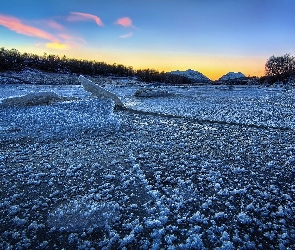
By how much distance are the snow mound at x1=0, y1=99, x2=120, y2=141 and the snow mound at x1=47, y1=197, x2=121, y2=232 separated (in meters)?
1.61

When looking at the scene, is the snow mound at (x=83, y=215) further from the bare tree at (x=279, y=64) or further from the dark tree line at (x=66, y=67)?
the bare tree at (x=279, y=64)

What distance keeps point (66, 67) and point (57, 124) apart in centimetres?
2507

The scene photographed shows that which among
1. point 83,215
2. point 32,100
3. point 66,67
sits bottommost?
point 83,215

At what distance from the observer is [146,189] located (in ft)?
5.76

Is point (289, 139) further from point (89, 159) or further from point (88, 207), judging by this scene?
point (88, 207)

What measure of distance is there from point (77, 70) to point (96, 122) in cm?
2451

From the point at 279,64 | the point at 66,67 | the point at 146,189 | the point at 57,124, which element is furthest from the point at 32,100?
the point at 279,64

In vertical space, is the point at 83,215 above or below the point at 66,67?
below

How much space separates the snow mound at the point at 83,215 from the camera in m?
1.37

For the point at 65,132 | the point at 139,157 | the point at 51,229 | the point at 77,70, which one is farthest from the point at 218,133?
the point at 77,70

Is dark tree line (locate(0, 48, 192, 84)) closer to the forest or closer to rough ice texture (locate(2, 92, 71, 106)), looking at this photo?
the forest

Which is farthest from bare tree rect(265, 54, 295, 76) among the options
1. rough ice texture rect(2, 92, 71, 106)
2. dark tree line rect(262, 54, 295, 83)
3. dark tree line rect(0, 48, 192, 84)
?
rough ice texture rect(2, 92, 71, 106)

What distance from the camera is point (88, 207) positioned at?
5.03 feet

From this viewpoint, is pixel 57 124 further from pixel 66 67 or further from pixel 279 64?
pixel 279 64
